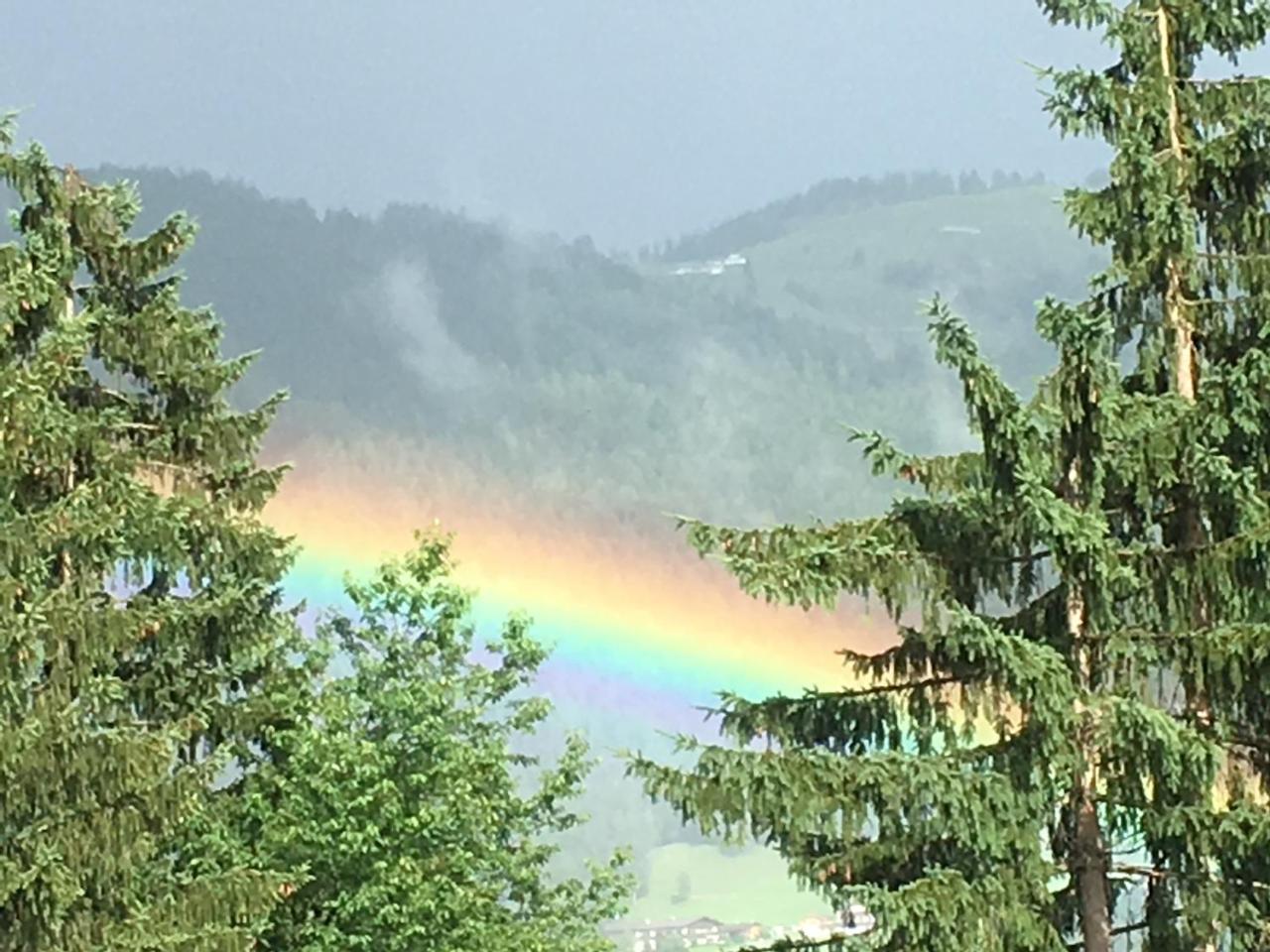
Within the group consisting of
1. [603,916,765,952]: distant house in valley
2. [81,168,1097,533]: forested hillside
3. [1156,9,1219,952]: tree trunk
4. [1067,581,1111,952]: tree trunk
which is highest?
[81,168,1097,533]: forested hillside

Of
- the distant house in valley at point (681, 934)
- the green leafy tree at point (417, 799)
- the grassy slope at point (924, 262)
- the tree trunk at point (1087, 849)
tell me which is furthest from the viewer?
the grassy slope at point (924, 262)

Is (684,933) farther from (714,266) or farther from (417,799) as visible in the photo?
(714,266)

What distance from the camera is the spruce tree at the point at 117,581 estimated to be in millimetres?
9414

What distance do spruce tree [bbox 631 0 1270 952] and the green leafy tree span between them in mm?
7064

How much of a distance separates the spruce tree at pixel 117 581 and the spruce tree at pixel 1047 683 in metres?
3.77

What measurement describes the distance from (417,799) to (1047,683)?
35.4ft

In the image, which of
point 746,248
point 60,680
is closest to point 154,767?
point 60,680

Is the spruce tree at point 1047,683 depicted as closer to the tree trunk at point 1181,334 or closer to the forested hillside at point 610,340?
the tree trunk at point 1181,334

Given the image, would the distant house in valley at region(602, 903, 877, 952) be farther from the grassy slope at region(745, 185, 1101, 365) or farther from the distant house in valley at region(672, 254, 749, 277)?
the grassy slope at region(745, 185, 1101, 365)

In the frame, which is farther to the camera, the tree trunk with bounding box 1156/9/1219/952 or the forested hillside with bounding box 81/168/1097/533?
the forested hillside with bounding box 81/168/1097/533

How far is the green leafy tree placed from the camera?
1588cm

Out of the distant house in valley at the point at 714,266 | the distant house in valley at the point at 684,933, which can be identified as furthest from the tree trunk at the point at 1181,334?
the distant house in valley at the point at 714,266

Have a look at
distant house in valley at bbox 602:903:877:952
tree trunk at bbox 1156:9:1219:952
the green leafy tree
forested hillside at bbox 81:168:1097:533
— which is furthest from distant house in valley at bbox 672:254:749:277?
tree trunk at bbox 1156:9:1219:952

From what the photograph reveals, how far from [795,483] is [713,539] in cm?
11114
